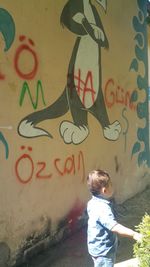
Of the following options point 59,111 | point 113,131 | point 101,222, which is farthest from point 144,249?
point 113,131

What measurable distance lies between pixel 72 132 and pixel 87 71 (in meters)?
0.87

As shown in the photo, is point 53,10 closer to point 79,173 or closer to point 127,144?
point 79,173

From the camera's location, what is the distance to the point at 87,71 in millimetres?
6117

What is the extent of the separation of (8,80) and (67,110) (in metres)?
1.17

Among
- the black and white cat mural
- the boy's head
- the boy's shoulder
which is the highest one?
the black and white cat mural

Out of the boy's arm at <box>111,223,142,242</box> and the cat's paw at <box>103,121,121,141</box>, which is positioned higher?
the cat's paw at <box>103,121,121,141</box>

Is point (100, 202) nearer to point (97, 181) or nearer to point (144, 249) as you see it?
point (97, 181)

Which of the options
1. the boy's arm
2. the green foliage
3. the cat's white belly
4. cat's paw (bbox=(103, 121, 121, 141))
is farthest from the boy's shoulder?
cat's paw (bbox=(103, 121, 121, 141))

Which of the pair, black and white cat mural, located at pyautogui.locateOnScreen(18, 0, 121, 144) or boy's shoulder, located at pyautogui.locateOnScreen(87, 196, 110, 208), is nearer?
boy's shoulder, located at pyautogui.locateOnScreen(87, 196, 110, 208)

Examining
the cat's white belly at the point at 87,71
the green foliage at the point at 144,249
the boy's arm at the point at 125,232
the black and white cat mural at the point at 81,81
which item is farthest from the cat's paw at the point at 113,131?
the green foliage at the point at 144,249

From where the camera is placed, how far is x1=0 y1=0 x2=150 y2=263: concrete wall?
4.65 meters

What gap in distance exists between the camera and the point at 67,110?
561cm

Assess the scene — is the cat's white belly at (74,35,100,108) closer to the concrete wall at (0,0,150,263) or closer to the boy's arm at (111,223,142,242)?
the concrete wall at (0,0,150,263)

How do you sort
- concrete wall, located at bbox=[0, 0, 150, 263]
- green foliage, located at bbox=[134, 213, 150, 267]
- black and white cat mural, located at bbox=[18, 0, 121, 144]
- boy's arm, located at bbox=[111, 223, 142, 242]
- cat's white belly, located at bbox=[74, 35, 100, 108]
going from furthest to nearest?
cat's white belly, located at bbox=[74, 35, 100, 108] → black and white cat mural, located at bbox=[18, 0, 121, 144] → concrete wall, located at bbox=[0, 0, 150, 263] → boy's arm, located at bbox=[111, 223, 142, 242] → green foliage, located at bbox=[134, 213, 150, 267]
